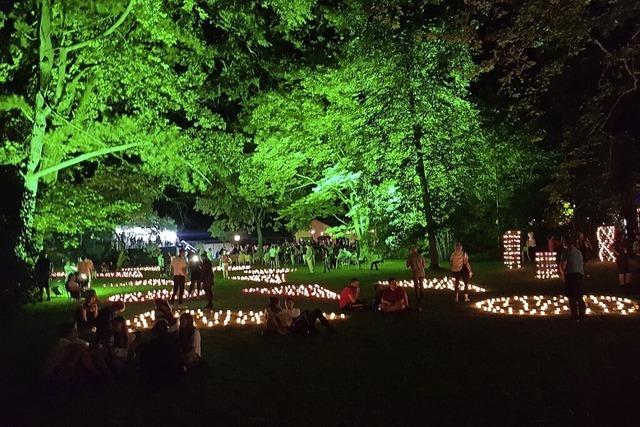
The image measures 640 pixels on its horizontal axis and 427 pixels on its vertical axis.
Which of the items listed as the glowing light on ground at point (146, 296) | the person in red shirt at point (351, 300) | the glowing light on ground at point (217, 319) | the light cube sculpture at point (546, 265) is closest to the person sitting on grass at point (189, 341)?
the glowing light on ground at point (217, 319)

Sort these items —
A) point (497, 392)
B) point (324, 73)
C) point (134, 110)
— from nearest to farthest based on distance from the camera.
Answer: point (497, 392)
point (134, 110)
point (324, 73)

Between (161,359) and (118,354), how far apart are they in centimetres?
119

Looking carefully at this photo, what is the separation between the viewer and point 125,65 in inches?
908

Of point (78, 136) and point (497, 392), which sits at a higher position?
point (78, 136)

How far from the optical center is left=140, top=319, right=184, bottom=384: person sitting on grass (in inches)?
383

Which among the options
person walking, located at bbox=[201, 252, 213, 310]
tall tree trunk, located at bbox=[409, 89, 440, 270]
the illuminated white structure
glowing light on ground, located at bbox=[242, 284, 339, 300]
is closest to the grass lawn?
person walking, located at bbox=[201, 252, 213, 310]

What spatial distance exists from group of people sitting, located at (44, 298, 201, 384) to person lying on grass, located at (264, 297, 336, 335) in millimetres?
2893

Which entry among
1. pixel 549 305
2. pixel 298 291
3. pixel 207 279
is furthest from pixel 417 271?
pixel 298 291

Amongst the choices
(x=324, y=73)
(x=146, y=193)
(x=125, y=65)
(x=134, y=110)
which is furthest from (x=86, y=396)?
(x=324, y=73)

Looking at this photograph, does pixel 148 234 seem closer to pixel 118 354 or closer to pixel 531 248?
pixel 531 248

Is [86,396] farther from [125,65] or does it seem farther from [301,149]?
[301,149]

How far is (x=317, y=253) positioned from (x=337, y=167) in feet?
38.4

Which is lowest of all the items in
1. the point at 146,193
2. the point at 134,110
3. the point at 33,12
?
the point at 146,193

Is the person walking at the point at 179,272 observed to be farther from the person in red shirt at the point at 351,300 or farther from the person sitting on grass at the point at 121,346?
the person sitting on grass at the point at 121,346
